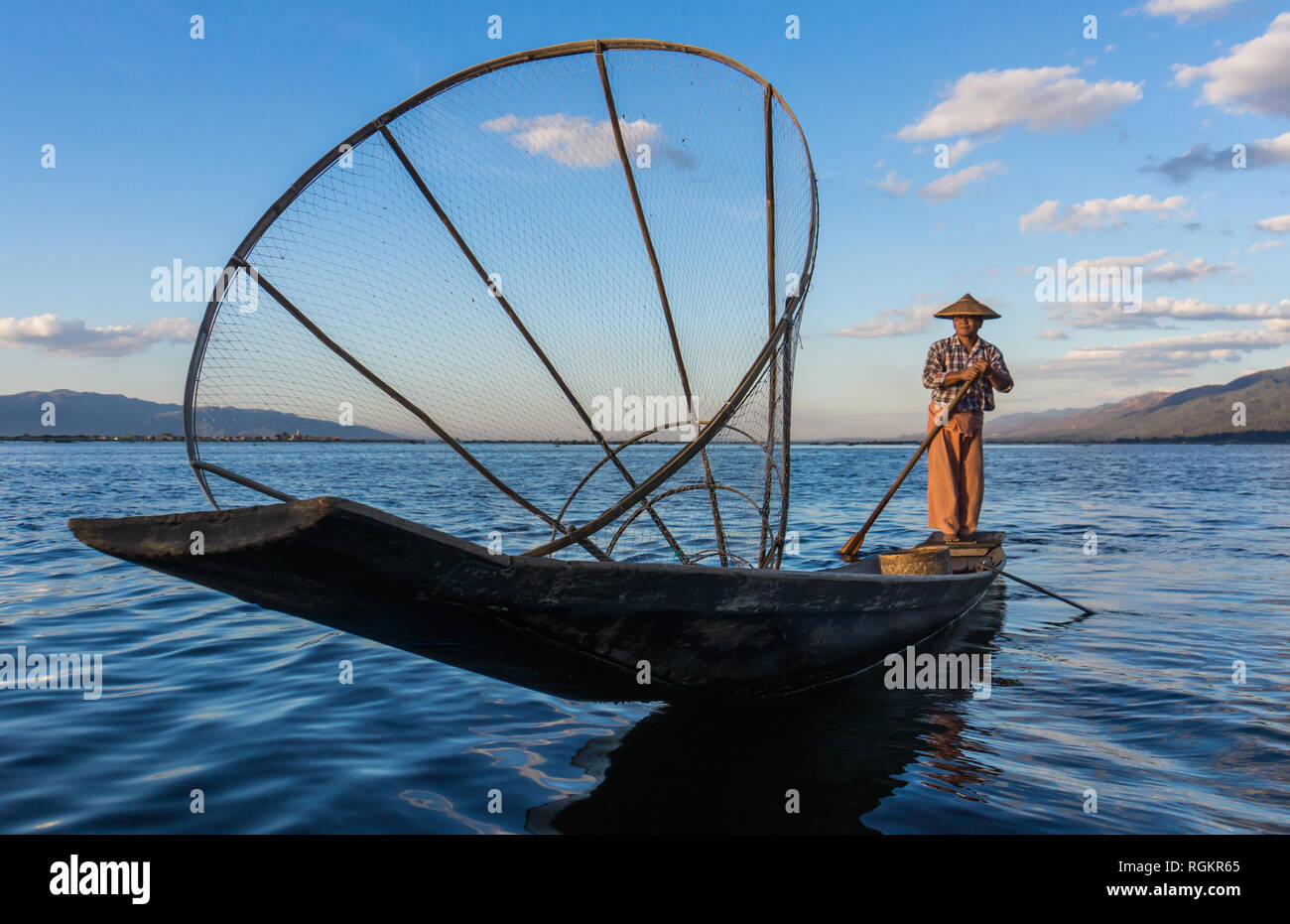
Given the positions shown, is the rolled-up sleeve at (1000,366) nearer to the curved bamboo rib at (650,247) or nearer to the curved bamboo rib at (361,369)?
the curved bamboo rib at (650,247)

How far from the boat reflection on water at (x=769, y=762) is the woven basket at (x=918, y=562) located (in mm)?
1417

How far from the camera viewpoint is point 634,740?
493cm

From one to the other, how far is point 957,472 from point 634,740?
5.95 metres

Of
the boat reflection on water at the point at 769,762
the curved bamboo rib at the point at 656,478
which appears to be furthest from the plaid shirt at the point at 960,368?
the curved bamboo rib at the point at 656,478

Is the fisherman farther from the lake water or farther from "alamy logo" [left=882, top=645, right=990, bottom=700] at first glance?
"alamy logo" [left=882, top=645, right=990, bottom=700]

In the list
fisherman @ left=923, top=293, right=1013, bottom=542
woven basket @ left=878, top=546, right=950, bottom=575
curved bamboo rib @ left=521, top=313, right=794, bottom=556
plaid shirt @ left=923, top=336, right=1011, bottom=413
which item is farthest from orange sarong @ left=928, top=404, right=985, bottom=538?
curved bamboo rib @ left=521, top=313, right=794, bottom=556

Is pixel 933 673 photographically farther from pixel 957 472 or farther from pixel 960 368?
pixel 960 368

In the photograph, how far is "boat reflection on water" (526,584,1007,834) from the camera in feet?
12.9

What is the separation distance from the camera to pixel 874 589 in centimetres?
509

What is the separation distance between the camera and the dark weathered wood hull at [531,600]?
2.89 m
